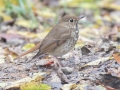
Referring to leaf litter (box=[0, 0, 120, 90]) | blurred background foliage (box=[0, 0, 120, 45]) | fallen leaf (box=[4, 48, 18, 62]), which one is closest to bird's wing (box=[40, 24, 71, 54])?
leaf litter (box=[0, 0, 120, 90])

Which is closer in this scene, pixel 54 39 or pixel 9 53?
pixel 54 39

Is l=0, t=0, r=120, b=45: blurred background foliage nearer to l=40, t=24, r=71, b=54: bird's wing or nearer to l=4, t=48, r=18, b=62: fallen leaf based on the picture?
l=4, t=48, r=18, b=62: fallen leaf

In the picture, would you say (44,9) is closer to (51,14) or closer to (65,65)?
(51,14)

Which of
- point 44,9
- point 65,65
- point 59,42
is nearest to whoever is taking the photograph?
point 65,65

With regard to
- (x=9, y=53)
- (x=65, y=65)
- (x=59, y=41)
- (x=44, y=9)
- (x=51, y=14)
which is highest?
(x=44, y=9)

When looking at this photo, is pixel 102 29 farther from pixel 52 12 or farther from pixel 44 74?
pixel 44 74

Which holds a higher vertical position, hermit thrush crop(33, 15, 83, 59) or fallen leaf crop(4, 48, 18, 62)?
hermit thrush crop(33, 15, 83, 59)

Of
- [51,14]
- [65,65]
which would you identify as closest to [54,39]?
[65,65]

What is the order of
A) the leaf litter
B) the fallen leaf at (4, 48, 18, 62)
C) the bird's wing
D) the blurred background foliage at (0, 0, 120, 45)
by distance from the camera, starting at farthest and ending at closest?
1. the blurred background foliage at (0, 0, 120, 45)
2. the fallen leaf at (4, 48, 18, 62)
3. the bird's wing
4. the leaf litter

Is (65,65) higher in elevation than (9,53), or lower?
lower
